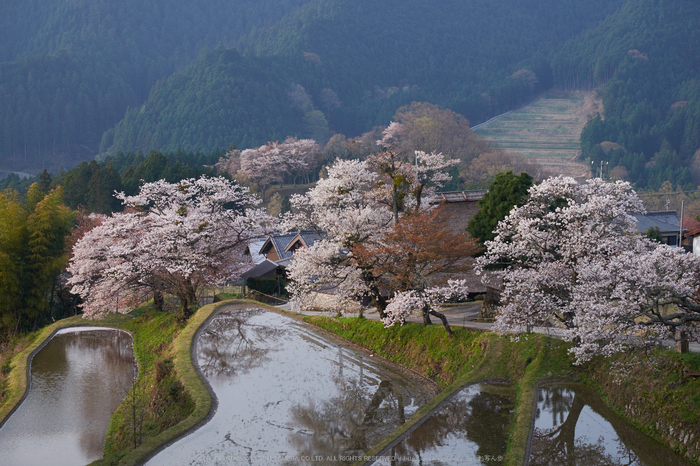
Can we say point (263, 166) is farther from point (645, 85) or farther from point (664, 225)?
point (645, 85)

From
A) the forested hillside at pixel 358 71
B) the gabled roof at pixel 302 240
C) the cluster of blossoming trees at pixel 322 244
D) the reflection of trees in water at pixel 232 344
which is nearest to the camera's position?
the cluster of blossoming trees at pixel 322 244

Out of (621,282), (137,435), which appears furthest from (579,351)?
(137,435)

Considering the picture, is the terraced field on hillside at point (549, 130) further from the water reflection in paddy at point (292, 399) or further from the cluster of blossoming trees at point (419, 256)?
the water reflection in paddy at point (292, 399)

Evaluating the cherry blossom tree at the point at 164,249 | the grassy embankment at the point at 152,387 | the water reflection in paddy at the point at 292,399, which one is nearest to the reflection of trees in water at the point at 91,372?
the grassy embankment at the point at 152,387

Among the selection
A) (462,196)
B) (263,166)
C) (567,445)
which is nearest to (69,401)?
(567,445)

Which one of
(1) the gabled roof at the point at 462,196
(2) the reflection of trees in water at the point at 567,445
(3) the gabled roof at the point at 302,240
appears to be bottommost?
(2) the reflection of trees in water at the point at 567,445

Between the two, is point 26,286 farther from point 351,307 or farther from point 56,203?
point 351,307

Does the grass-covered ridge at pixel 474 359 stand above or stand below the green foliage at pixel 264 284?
above

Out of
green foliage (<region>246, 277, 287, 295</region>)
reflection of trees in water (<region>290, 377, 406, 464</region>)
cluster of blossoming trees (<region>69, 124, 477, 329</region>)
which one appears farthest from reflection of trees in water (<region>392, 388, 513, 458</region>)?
green foliage (<region>246, 277, 287, 295</region>)
